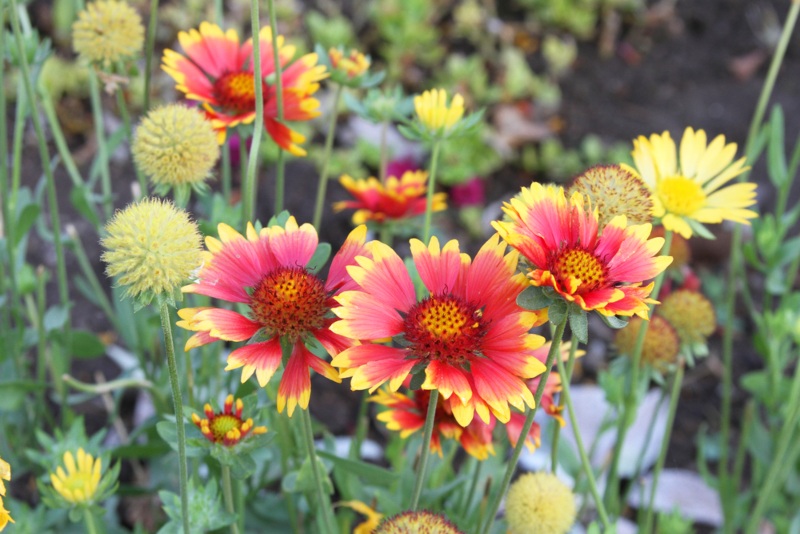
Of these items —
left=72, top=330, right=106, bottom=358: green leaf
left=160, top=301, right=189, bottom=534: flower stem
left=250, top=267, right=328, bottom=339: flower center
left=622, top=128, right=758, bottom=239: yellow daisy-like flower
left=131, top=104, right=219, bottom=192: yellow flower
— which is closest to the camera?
left=160, top=301, right=189, bottom=534: flower stem

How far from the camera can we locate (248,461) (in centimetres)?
106

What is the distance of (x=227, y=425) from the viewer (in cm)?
105

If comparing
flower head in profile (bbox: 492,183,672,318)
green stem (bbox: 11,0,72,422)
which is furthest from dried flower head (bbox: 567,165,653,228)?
green stem (bbox: 11,0,72,422)

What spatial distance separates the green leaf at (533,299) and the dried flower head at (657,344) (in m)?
0.53

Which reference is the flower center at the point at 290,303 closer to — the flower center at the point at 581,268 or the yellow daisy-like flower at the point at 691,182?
the flower center at the point at 581,268

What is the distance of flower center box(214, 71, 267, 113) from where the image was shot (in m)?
1.36

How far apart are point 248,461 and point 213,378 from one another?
0.63m

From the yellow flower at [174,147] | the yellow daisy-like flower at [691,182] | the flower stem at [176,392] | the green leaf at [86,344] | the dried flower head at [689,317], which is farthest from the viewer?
the green leaf at [86,344]

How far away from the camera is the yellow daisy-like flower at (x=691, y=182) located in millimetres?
1233

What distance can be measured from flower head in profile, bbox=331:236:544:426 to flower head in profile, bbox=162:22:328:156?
13.8 inches

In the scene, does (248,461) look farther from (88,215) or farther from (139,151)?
(88,215)

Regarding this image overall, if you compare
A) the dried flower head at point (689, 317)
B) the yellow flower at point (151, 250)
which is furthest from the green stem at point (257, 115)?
the dried flower head at point (689, 317)

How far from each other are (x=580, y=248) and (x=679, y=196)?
0.38 m

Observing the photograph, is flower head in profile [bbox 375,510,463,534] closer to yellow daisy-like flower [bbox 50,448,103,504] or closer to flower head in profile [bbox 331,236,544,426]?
flower head in profile [bbox 331,236,544,426]
